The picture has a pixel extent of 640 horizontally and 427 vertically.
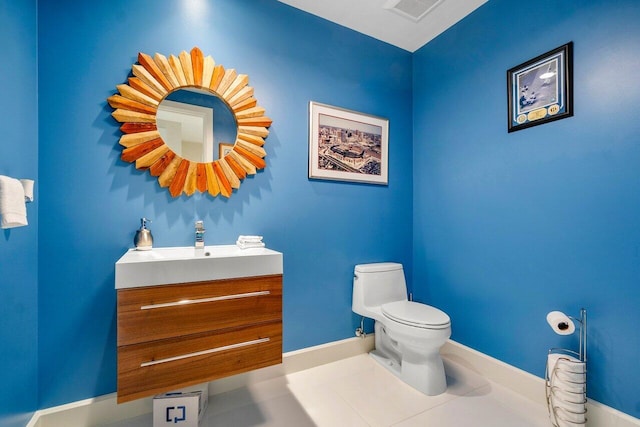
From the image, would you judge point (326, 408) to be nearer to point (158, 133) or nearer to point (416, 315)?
point (416, 315)

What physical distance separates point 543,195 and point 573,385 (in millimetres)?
996

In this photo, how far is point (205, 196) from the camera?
163 cm

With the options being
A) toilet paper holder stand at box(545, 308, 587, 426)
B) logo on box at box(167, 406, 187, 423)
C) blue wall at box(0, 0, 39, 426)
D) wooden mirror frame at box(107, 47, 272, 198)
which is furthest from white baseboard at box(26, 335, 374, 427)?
toilet paper holder stand at box(545, 308, 587, 426)

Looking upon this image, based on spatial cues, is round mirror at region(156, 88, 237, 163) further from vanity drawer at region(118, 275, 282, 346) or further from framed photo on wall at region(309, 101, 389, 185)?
vanity drawer at region(118, 275, 282, 346)

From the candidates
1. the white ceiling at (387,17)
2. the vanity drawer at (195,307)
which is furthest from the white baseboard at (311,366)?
the white ceiling at (387,17)

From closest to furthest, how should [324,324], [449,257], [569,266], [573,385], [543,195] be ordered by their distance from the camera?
[573,385] → [569,266] → [543,195] → [324,324] → [449,257]

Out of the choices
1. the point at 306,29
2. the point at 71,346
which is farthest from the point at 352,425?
Result: the point at 306,29

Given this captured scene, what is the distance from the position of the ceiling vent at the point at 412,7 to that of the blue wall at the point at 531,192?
351mm

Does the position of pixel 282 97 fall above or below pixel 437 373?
above

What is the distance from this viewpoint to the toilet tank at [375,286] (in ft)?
6.59

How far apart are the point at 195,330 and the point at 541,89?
231 centimetres

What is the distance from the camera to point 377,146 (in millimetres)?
2240

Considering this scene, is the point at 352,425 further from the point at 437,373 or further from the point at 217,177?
the point at 217,177

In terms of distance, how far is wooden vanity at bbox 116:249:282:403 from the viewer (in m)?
1.12
